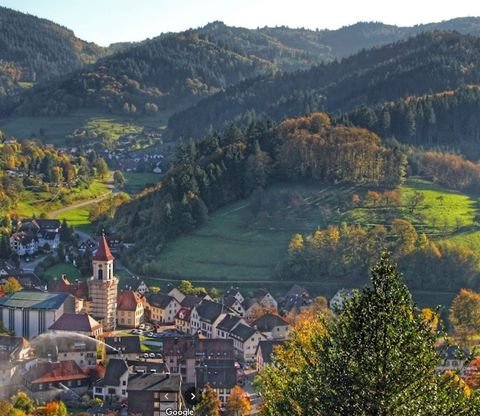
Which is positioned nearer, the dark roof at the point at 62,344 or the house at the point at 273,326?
the dark roof at the point at 62,344

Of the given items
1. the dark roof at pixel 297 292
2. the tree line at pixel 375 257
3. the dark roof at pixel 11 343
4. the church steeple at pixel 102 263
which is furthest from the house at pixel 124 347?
the tree line at pixel 375 257

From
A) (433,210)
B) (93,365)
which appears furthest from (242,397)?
(433,210)

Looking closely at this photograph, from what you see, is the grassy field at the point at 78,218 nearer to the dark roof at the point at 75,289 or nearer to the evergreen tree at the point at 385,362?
the dark roof at the point at 75,289

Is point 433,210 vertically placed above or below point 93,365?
above

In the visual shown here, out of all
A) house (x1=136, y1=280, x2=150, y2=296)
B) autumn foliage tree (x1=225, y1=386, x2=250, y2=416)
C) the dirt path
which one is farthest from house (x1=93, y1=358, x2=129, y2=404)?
the dirt path

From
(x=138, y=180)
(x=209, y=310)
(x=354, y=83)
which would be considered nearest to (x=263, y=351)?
(x=209, y=310)

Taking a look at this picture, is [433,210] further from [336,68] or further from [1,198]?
[336,68]
